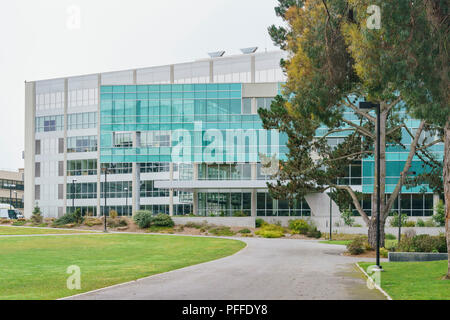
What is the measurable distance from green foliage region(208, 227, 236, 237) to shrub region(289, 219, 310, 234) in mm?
6665

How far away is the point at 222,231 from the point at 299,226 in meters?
8.23

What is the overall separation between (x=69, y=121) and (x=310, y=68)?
67699 mm

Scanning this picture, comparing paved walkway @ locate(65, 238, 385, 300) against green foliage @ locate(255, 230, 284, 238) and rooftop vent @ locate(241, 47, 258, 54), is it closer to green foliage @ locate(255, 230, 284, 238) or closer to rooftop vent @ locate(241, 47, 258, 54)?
green foliage @ locate(255, 230, 284, 238)

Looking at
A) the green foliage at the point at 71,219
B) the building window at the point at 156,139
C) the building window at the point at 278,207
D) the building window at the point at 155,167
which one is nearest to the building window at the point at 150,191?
the building window at the point at 155,167

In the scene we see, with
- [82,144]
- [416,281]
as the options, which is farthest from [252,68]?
[416,281]

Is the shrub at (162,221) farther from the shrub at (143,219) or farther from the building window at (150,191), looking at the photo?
the building window at (150,191)

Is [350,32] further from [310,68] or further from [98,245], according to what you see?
[98,245]

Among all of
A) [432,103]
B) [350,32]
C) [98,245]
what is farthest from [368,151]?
[98,245]

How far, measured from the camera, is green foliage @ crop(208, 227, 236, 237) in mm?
53875

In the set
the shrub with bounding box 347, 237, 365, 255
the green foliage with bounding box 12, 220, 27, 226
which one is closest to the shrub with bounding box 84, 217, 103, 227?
the green foliage with bounding box 12, 220, 27, 226

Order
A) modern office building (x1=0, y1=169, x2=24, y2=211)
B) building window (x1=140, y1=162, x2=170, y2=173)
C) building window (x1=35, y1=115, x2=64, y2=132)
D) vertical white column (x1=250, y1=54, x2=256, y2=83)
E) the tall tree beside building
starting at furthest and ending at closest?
modern office building (x1=0, y1=169, x2=24, y2=211)
building window (x1=35, y1=115, x2=64, y2=132)
vertical white column (x1=250, y1=54, x2=256, y2=83)
building window (x1=140, y1=162, x2=170, y2=173)
the tall tree beside building

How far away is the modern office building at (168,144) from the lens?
222ft

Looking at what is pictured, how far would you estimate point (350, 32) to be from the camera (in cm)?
2139
